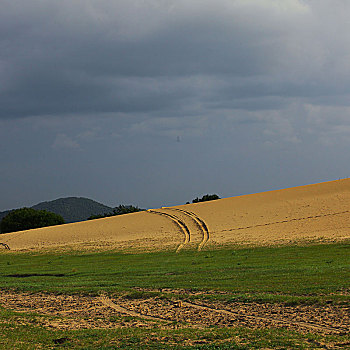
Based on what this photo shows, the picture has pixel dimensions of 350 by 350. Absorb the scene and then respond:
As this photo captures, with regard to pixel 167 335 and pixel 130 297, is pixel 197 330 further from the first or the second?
pixel 130 297

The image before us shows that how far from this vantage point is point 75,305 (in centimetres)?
1546

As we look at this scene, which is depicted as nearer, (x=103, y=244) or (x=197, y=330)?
(x=197, y=330)

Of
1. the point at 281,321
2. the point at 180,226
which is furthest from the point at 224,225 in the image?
the point at 281,321

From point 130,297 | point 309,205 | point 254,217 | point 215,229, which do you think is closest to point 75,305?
point 130,297

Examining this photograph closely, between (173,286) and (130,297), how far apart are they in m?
2.04

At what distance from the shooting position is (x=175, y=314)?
43.8 ft

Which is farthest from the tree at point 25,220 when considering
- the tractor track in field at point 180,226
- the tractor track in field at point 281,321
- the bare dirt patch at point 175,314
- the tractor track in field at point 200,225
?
the tractor track in field at point 281,321

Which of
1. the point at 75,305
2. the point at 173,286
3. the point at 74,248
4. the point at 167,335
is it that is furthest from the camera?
the point at 74,248

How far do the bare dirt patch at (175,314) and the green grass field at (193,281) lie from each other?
0.57 meters

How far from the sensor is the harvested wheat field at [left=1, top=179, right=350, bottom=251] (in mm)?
36591

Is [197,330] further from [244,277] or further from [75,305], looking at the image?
[244,277]

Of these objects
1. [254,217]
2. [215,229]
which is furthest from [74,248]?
[254,217]

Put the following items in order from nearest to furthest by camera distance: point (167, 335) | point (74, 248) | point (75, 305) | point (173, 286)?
point (167, 335) → point (75, 305) → point (173, 286) → point (74, 248)

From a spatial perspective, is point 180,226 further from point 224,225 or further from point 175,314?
point 175,314
